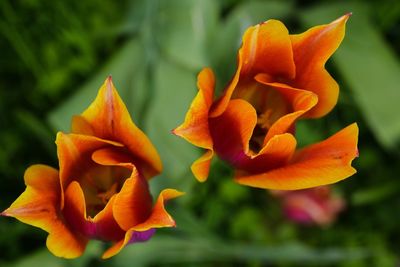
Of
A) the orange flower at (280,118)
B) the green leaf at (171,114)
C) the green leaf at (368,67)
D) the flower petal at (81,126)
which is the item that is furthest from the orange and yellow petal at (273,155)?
the green leaf at (368,67)

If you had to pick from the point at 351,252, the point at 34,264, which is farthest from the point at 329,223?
the point at 34,264

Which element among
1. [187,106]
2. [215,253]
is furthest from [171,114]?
[215,253]

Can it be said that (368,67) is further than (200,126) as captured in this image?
Yes

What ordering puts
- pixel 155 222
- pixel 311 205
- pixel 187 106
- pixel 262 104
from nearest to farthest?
pixel 155 222, pixel 262 104, pixel 187 106, pixel 311 205

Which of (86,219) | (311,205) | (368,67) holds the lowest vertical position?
(311,205)

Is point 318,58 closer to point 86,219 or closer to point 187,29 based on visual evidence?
point 86,219

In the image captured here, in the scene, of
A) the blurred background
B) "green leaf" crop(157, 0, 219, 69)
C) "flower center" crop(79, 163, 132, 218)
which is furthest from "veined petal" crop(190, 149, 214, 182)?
"green leaf" crop(157, 0, 219, 69)

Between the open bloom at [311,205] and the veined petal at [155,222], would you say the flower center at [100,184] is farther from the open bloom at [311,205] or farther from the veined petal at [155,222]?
the open bloom at [311,205]
